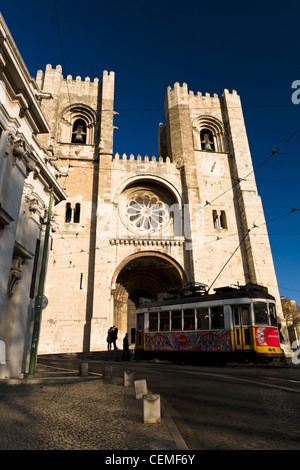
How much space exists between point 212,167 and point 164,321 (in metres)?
14.7

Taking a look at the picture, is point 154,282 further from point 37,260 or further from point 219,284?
point 37,260

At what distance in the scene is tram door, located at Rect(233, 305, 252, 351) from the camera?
34.7 ft

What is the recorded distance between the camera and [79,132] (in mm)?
23781

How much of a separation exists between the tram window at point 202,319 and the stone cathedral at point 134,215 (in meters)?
7.19

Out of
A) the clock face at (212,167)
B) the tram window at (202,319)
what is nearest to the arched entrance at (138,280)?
the tram window at (202,319)

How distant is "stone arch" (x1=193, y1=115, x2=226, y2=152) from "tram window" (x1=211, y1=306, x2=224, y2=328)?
17.5 m

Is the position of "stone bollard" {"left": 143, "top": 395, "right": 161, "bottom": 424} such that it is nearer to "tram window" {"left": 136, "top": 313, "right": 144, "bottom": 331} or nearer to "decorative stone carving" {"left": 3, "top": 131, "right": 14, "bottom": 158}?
"decorative stone carving" {"left": 3, "top": 131, "right": 14, "bottom": 158}

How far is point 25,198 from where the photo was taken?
9.47 metres

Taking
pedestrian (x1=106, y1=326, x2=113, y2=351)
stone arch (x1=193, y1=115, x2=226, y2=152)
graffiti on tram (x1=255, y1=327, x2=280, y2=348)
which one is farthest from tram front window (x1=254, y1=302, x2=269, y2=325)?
stone arch (x1=193, y1=115, x2=226, y2=152)

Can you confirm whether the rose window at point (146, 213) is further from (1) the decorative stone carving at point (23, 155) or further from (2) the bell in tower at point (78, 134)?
(1) the decorative stone carving at point (23, 155)

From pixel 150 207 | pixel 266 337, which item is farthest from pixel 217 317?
pixel 150 207

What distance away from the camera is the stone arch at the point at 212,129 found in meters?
25.3

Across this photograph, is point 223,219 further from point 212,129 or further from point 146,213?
point 212,129

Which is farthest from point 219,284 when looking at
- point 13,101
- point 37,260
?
point 13,101
